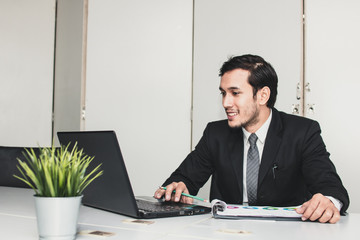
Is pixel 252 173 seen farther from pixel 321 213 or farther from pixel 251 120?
pixel 321 213

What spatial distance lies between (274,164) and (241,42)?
5.39 feet

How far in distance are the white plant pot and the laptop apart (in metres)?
0.26

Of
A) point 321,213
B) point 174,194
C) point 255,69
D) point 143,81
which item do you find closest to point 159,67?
point 143,81

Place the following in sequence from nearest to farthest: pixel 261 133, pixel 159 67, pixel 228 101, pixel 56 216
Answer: pixel 56 216
pixel 261 133
pixel 228 101
pixel 159 67

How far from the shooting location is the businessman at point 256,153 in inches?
75.5

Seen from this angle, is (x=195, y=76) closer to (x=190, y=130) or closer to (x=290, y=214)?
(x=190, y=130)

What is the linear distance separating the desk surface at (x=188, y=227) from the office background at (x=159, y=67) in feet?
6.13

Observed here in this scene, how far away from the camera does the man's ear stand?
225 cm

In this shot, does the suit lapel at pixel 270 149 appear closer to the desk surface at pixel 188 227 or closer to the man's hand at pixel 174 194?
the man's hand at pixel 174 194

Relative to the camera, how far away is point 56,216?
90 centimetres

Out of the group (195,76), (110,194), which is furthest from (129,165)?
(110,194)

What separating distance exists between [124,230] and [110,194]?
25 cm

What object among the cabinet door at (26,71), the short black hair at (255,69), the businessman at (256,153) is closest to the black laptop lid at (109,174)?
the businessman at (256,153)

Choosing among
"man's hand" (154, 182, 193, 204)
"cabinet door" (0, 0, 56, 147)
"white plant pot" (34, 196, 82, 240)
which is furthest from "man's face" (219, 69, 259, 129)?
"cabinet door" (0, 0, 56, 147)
